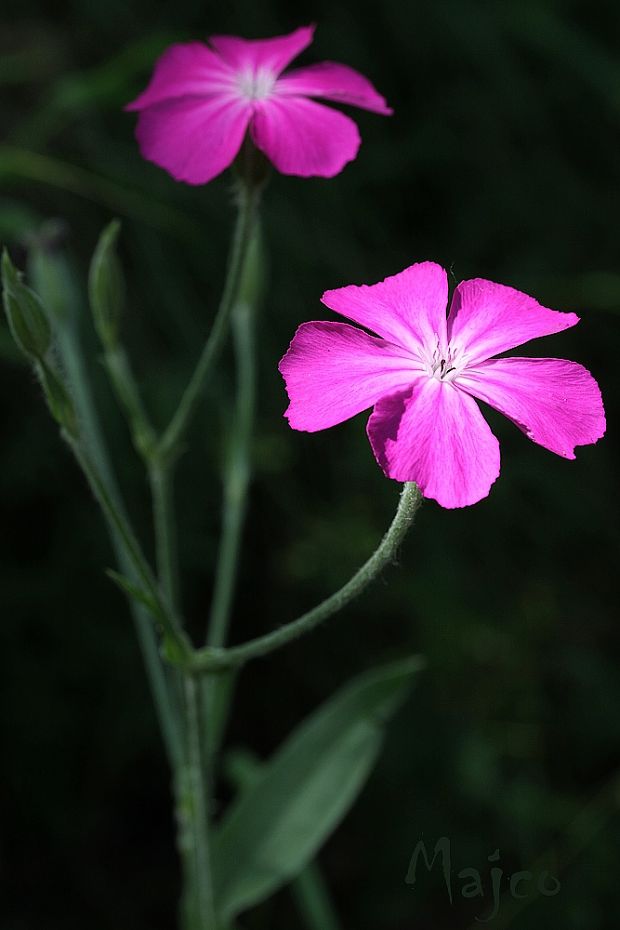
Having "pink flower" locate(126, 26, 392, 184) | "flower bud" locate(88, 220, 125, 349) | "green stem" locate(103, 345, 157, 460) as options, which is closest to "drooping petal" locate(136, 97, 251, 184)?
"pink flower" locate(126, 26, 392, 184)

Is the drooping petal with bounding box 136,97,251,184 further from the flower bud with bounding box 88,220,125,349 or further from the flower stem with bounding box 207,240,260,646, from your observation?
the flower stem with bounding box 207,240,260,646

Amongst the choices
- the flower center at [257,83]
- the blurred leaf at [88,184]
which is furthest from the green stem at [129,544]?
the blurred leaf at [88,184]

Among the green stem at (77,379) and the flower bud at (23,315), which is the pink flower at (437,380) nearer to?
the flower bud at (23,315)

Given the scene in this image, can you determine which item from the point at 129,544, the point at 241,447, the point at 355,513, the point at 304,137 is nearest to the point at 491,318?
the point at 304,137

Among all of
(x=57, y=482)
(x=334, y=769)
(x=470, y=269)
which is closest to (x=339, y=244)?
(x=470, y=269)

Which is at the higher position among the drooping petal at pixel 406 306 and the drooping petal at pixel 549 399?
the drooping petal at pixel 406 306

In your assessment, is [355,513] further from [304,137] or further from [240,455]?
[304,137]
